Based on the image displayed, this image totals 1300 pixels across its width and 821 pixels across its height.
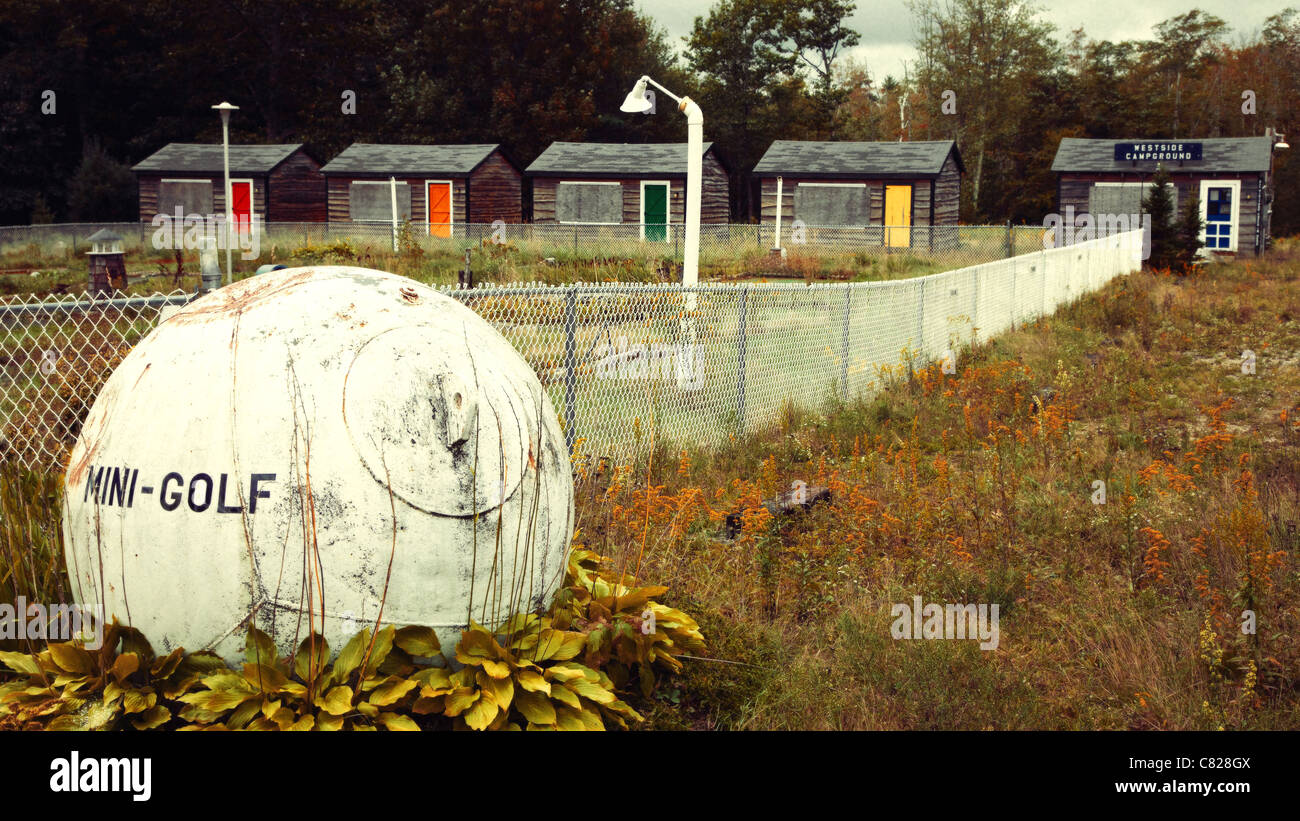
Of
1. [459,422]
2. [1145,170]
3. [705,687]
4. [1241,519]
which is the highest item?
[1145,170]

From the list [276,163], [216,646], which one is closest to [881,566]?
[216,646]

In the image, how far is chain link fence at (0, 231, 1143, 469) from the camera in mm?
6551

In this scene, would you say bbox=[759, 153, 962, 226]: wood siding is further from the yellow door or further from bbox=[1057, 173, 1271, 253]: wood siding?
bbox=[1057, 173, 1271, 253]: wood siding

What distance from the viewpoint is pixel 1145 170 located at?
34.8m

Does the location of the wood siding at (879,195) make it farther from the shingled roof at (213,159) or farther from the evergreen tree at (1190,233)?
the shingled roof at (213,159)

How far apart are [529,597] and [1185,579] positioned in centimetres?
346

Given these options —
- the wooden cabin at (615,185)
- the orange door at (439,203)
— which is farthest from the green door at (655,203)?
the orange door at (439,203)

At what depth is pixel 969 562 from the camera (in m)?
5.65

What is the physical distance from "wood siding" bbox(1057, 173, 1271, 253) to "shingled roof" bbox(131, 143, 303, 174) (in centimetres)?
2726

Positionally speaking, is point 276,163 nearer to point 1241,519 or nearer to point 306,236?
point 306,236

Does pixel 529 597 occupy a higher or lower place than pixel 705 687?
higher

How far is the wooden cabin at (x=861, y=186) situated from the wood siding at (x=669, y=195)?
242 cm

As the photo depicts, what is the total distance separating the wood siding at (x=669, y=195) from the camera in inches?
1435

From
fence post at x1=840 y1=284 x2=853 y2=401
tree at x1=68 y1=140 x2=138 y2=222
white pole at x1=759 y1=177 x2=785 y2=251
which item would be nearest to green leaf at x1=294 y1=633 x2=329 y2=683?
fence post at x1=840 y1=284 x2=853 y2=401
